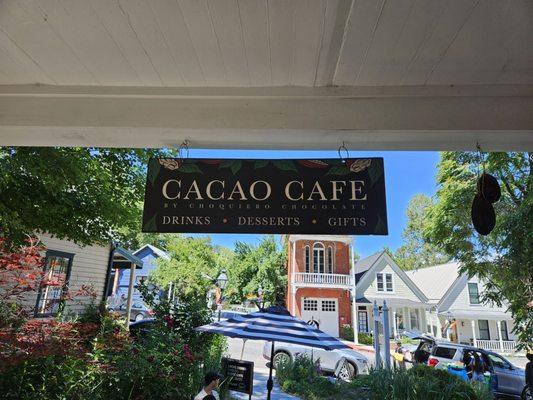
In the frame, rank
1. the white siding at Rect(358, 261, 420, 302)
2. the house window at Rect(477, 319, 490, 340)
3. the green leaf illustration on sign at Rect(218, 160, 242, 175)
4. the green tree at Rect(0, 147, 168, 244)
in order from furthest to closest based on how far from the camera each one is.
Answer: the white siding at Rect(358, 261, 420, 302) < the house window at Rect(477, 319, 490, 340) < the green tree at Rect(0, 147, 168, 244) < the green leaf illustration on sign at Rect(218, 160, 242, 175)

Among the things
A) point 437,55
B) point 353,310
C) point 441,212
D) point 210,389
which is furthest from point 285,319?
point 353,310

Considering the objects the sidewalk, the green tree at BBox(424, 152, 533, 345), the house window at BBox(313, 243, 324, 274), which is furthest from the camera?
the house window at BBox(313, 243, 324, 274)

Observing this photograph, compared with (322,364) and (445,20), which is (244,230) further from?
(322,364)

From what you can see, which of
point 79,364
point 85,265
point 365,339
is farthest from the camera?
point 365,339

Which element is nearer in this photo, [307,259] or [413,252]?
[307,259]

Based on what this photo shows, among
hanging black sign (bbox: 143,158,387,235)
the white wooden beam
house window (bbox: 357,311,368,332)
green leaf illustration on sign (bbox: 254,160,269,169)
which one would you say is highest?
the white wooden beam

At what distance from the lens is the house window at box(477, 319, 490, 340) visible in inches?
960

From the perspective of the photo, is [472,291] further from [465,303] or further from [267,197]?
→ [267,197]

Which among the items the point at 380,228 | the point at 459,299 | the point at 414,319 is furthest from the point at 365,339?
the point at 380,228

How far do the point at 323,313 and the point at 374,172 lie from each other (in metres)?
22.4

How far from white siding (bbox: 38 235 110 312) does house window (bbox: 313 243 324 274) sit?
1390cm

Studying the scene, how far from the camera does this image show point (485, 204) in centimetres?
282

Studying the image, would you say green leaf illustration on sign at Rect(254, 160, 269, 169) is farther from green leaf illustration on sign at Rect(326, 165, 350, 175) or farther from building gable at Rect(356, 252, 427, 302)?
building gable at Rect(356, 252, 427, 302)

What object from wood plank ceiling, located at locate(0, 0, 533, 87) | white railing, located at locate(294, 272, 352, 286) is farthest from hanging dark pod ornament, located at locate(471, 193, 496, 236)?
white railing, located at locate(294, 272, 352, 286)
